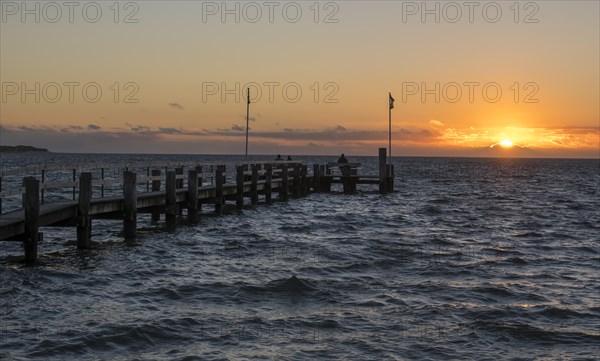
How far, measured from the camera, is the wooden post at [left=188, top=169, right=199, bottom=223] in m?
24.6

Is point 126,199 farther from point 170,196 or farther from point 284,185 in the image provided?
point 284,185

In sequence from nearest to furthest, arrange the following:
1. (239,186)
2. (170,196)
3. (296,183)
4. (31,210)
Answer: (31,210)
(170,196)
(239,186)
(296,183)

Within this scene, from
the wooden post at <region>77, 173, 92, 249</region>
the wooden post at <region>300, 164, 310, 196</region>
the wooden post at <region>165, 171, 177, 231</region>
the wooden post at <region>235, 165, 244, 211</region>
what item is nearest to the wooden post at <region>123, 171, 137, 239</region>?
the wooden post at <region>77, 173, 92, 249</region>

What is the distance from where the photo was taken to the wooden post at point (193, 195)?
80.8 ft

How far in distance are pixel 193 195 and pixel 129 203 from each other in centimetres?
521

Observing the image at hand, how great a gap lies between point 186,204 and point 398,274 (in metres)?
11.3

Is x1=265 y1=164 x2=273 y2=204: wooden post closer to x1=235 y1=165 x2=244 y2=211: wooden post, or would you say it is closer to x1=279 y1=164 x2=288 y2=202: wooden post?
x1=279 y1=164 x2=288 y2=202: wooden post

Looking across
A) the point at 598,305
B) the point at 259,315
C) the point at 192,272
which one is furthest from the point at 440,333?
the point at 192,272

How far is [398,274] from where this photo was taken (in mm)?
15984

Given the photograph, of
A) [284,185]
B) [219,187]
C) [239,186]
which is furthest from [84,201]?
[284,185]

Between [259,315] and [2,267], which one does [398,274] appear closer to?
[259,315]

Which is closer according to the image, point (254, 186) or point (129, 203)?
point (129, 203)

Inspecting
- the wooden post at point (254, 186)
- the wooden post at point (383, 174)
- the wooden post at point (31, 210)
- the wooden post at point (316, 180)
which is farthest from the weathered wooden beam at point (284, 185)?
the wooden post at point (31, 210)

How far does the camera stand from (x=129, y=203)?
19875mm
